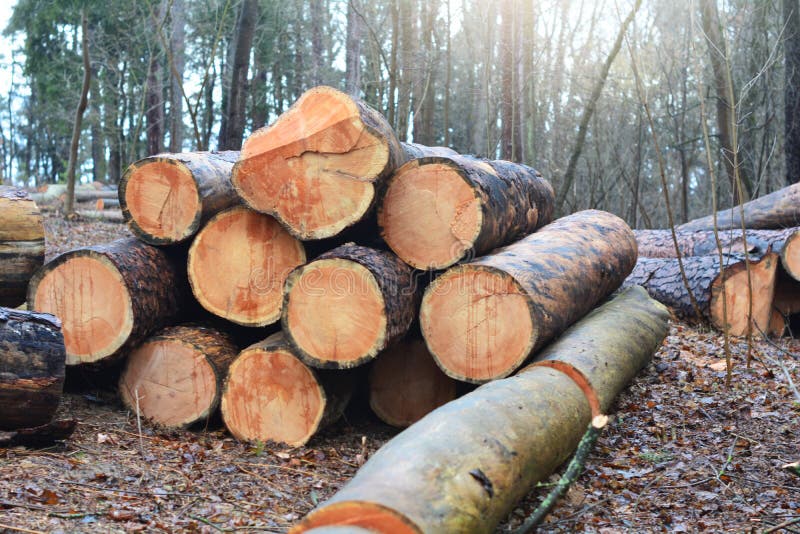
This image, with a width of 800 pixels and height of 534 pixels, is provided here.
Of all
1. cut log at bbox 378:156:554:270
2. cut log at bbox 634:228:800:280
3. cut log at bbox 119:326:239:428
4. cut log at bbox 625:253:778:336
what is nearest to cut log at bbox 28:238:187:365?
cut log at bbox 119:326:239:428

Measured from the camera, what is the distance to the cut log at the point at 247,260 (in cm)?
422

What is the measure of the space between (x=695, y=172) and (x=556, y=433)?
927 inches

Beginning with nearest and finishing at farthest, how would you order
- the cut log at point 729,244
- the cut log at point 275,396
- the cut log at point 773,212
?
the cut log at point 275,396 → the cut log at point 729,244 → the cut log at point 773,212

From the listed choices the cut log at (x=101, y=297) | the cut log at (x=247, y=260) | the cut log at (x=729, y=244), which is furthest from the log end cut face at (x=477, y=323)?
the cut log at (x=729, y=244)

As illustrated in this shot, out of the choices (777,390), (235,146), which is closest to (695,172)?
(235,146)

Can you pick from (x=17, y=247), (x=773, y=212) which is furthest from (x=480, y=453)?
(x=773, y=212)

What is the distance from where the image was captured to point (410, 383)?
4.58m

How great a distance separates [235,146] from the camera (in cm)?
877

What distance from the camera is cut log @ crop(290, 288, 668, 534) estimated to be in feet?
7.48

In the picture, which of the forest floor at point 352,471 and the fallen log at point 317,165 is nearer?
the forest floor at point 352,471

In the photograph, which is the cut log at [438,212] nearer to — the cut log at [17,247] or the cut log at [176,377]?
the cut log at [176,377]

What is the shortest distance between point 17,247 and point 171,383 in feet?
5.01

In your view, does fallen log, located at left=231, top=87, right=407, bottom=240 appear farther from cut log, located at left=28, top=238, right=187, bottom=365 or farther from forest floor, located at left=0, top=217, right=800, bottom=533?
forest floor, located at left=0, top=217, right=800, bottom=533

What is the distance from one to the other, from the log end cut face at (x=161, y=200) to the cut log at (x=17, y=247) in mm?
917
